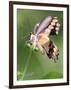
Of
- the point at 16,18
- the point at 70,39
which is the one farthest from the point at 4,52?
the point at 70,39

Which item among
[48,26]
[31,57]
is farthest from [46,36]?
[31,57]

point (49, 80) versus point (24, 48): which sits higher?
point (24, 48)

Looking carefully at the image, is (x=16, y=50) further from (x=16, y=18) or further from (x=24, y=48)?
(x=16, y=18)

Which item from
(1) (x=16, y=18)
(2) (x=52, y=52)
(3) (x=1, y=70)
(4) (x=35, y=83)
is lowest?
(4) (x=35, y=83)

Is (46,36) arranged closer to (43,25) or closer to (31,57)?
(43,25)

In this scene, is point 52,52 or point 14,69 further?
point 52,52
